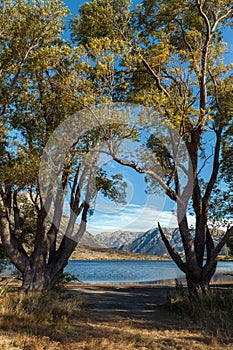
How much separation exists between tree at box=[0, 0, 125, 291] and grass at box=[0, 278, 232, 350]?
3957mm

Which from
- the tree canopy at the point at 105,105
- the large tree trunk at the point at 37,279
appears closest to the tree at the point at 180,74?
the tree canopy at the point at 105,105

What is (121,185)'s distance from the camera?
1805cm

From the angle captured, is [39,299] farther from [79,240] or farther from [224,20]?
[224,20]

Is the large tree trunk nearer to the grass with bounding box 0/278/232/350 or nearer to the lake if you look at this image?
the grass with bounding box 0/278/232/350

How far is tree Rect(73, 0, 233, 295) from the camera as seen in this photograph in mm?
12820

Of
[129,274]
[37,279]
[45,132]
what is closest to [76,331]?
[37,279]

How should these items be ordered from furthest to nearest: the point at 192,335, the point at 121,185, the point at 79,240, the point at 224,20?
the point at 121,185 < the point at 79,240 < the point at 224,20 < the point at 192,335

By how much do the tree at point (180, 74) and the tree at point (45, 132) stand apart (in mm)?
1389

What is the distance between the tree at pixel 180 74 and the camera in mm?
12820

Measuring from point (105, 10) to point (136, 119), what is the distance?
4.73m

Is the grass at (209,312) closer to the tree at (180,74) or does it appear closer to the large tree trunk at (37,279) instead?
the tree at (180,74)

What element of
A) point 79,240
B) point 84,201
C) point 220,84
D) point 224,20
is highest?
point 224,20

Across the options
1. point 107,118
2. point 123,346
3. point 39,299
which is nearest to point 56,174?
point 107,118

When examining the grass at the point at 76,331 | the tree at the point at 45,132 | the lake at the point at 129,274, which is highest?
the tree at the point at 45,132
